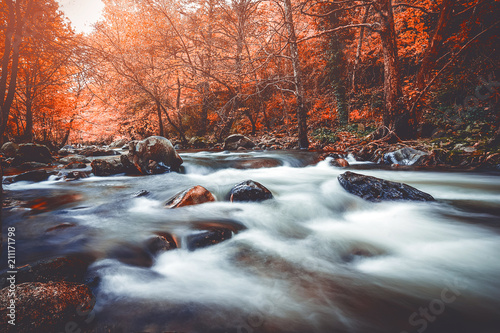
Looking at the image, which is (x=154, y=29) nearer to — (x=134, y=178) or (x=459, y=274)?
(x=134, y=178)

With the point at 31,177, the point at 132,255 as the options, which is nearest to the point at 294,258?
the point at 132,255

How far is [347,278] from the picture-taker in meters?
2.18

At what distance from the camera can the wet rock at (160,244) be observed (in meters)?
2.60

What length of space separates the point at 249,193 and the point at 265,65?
6602mm

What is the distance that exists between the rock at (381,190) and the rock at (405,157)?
9.85 ft

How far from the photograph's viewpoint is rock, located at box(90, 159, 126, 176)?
21.8ft

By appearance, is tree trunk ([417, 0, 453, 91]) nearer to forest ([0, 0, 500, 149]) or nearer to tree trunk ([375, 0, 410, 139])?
forest ([0, 0, 500, 149])

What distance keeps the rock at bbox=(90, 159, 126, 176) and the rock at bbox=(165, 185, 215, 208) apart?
3715 mm

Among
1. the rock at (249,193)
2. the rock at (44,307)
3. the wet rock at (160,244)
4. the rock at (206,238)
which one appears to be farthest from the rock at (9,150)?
the rock at (44,307)

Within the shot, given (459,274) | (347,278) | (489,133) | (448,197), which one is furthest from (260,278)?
(489,133)

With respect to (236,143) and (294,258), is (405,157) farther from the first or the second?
(236,143)

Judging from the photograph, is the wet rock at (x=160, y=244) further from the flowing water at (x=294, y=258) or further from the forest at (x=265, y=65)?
the forest at (x=265, y=65)

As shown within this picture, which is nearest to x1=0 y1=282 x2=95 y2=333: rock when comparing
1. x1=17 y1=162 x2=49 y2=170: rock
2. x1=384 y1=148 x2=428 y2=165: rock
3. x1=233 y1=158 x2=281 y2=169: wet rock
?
x1=233 y1=158 x2=281 y2=169: wet rock

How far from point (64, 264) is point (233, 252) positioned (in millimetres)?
1563
